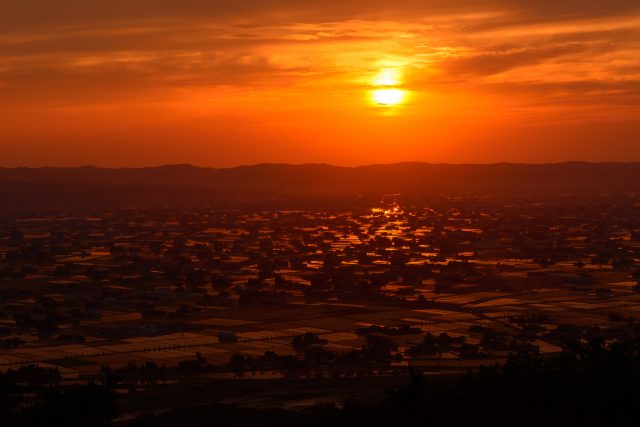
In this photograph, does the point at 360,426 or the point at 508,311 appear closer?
the point at 360,426

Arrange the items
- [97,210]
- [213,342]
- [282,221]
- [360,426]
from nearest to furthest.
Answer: [360,426]
[213,342]
[282,221]
[97,210]

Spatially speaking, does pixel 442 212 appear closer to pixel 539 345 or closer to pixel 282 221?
pixel 282 221

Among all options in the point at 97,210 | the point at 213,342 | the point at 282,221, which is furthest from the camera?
the point at 97,210

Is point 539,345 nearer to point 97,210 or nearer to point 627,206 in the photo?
point 627,206

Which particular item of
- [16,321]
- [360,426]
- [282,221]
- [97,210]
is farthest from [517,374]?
[97,210]

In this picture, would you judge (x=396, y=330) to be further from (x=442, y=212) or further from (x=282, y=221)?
(x=442, y=212)

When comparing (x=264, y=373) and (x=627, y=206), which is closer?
(x=264, y=373)

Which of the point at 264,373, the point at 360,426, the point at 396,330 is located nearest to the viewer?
the point at 360,426

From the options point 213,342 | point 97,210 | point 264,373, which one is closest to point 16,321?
point 213,342

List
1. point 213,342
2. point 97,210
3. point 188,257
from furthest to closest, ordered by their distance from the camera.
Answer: point 97,210
point 188,257
point 213,342
